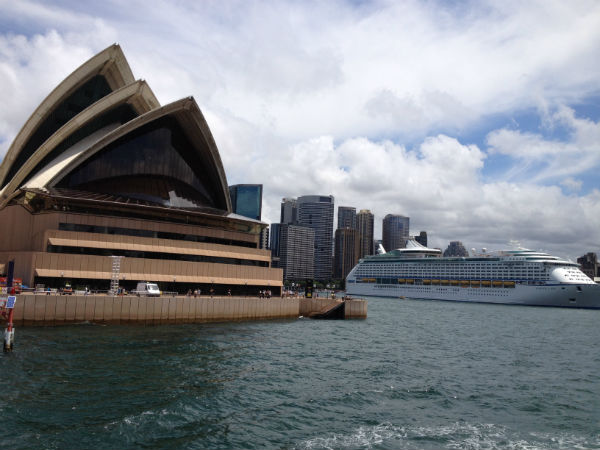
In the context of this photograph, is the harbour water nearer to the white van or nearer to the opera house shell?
the white van

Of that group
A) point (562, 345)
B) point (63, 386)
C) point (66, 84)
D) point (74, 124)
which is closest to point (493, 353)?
point (562, 345)

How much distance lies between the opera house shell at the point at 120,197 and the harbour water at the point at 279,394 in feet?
36.4

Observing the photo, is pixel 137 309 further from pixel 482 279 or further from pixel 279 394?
pixel 482 279

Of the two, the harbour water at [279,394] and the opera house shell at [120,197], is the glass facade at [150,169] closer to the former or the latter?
the opera house shell at [120,197]

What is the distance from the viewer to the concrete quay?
1242 inches

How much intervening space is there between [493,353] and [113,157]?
146 ft

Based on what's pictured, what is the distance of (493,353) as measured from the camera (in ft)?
102

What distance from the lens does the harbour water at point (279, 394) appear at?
44.5 feet

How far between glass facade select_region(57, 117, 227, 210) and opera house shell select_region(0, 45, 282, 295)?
4.8 inches

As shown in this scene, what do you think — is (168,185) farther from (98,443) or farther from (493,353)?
(98,443)

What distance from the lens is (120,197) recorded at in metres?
47.8

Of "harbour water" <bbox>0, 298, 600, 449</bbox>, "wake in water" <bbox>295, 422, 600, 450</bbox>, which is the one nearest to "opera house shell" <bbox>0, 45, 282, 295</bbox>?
"harbour water" <bbox>0, 298, 600, 449</bbox>

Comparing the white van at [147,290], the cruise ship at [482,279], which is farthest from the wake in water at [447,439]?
the cruise ship at [482,279]

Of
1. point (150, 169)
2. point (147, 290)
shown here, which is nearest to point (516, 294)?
point (150, 169)
